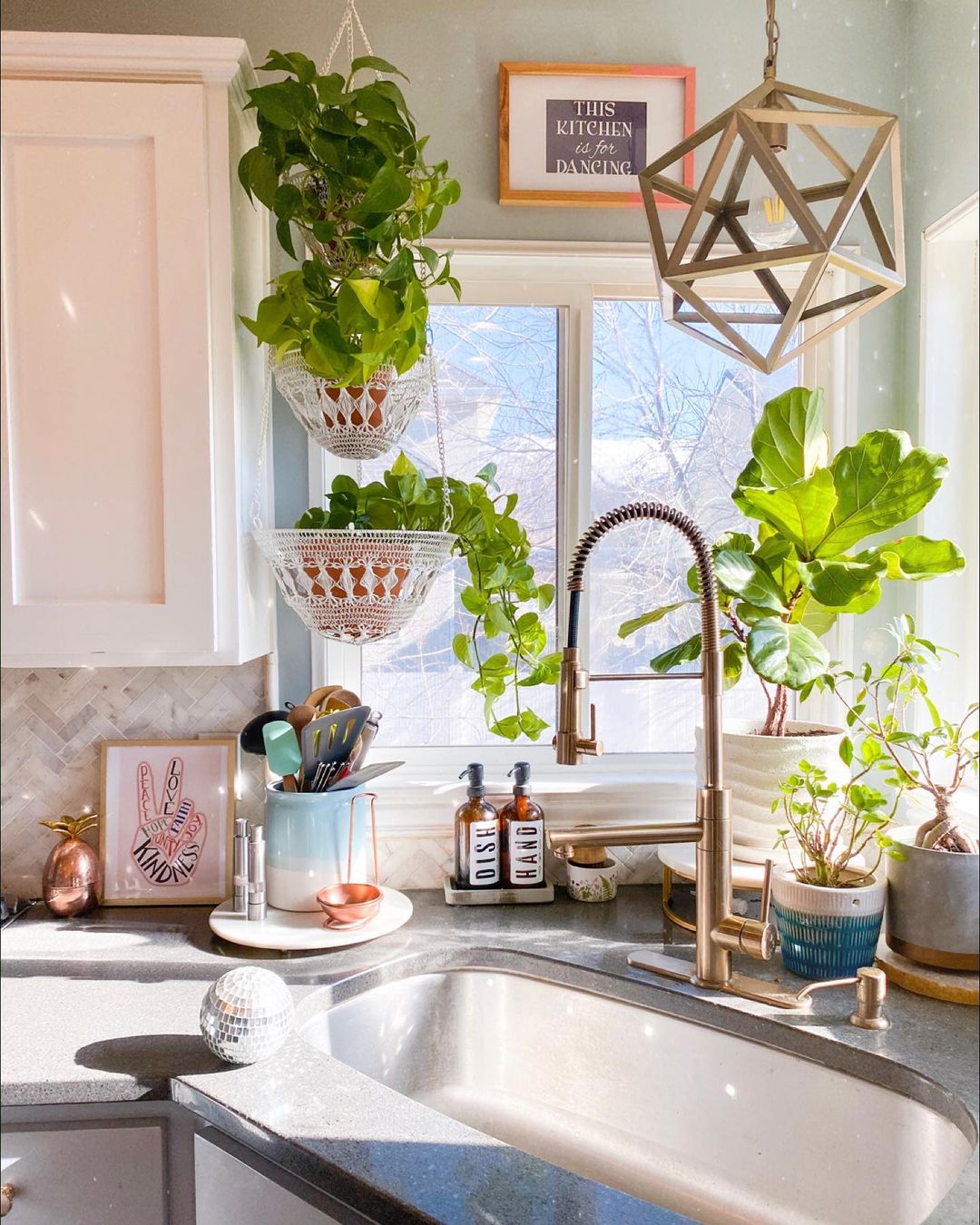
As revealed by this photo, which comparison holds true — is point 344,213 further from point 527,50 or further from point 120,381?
point 527,50

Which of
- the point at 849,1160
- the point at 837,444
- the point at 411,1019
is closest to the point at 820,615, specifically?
the point at 837,444

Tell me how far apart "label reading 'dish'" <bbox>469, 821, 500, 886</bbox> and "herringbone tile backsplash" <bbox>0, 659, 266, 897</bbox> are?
1.02ft

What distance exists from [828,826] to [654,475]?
1.85 feet

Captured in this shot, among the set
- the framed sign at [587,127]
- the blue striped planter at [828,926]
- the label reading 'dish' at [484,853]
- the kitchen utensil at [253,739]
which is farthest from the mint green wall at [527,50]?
the blue striped planter at [828,926]

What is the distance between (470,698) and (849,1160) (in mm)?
710

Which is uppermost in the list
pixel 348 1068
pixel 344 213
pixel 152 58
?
pixel 152 58

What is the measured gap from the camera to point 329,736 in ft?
3.86

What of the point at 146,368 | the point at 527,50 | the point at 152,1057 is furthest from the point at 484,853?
the point at 527,50

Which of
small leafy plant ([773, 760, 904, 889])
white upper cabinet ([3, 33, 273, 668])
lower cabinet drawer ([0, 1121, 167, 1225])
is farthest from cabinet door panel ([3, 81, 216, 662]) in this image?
small leafy plant ([773, 760, 904, 889])

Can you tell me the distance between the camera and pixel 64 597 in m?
0.97

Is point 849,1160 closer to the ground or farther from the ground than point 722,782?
closer to the ground

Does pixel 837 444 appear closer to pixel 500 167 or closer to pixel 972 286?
pixel 972 286

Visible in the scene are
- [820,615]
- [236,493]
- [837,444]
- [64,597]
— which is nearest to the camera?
[64,597]

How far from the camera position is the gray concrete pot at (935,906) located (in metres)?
0.88
